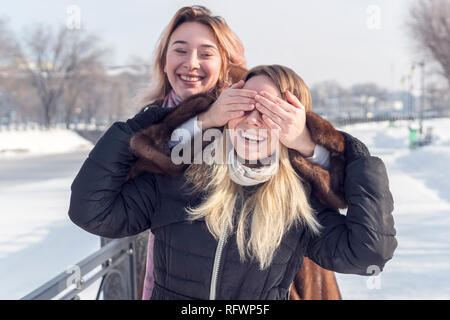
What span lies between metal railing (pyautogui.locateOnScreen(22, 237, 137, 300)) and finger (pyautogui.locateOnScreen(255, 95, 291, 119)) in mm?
990

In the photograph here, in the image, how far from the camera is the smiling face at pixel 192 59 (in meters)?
1.69

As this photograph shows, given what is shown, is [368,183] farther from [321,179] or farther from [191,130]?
[191,130]

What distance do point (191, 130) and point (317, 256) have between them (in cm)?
52

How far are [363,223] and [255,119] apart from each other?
1.26ft

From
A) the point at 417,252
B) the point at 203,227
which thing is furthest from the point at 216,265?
the point at 417,252

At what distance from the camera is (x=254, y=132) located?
1.15 m

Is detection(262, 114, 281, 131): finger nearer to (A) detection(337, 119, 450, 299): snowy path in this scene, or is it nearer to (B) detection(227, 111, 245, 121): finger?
(B) detection(227, 111, 245, 121): finger

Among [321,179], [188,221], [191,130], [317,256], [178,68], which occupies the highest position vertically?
[178,68]

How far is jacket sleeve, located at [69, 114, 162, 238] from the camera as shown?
1.21 m

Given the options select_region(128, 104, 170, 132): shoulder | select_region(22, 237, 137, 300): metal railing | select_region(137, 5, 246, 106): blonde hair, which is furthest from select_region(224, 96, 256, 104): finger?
select_region(22, 237, 137, 300): metal railing

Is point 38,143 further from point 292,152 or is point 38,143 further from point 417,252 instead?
point 292,152

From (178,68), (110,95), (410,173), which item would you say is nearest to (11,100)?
(110,95)

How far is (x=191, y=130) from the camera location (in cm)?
128

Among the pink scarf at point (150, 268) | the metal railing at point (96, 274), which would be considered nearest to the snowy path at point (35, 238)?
the metal railing at point (96, 274)
